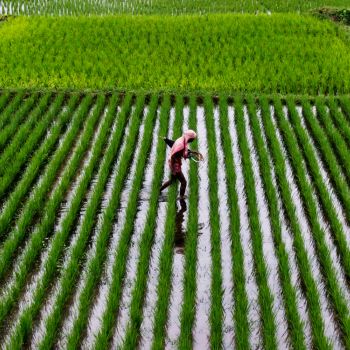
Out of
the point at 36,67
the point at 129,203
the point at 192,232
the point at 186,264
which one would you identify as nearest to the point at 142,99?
the point at 36,67

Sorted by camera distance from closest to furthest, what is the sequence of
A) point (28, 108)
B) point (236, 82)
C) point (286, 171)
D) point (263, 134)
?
point (286, 171)
point (263, 134)
point (28, 108)
point (236, 82)

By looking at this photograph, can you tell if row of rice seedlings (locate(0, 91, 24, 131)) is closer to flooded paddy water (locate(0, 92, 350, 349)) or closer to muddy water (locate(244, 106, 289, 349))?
flooded paddy water (locate(0, 92, 350, 349))

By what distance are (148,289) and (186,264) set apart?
41cm

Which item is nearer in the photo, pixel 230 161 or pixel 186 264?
pixel 186 264

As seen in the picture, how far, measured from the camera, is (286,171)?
6.19 meters

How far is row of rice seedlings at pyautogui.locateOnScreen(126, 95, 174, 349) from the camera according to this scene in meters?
3.79

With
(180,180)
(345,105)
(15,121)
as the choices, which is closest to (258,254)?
(180,180)

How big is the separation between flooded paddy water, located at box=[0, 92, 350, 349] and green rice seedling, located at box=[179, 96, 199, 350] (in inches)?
1.8

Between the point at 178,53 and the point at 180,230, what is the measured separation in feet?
19.4

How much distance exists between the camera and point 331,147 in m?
6.78

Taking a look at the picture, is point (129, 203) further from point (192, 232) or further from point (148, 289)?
point (148, 289)

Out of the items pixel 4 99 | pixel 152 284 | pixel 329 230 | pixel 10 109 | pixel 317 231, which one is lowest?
pixel 152 284

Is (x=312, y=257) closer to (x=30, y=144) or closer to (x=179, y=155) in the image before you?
(x=179, y=155)

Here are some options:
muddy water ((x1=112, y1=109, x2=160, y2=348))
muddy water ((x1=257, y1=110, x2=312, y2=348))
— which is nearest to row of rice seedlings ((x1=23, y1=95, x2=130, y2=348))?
muddy water ((x1=112, y1=109, x2=160, y2=348))
